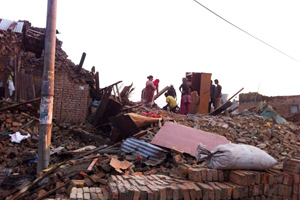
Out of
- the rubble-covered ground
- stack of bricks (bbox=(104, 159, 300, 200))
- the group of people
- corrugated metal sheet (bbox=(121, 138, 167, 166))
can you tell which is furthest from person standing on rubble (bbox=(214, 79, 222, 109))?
stack of bricks (bbox=(104, 159, 300, 200))

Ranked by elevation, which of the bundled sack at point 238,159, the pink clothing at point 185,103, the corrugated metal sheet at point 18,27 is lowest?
the bundled sack at point 238,159

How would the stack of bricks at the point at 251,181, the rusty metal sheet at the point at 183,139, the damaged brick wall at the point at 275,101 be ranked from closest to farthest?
the stack of bricks at the point at 251,181, the rusty metal sheet at the point at 183,139, the damaged brick wall at the point at 275,101

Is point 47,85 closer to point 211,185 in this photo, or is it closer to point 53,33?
point 53,33

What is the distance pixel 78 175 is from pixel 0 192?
6.06 feet

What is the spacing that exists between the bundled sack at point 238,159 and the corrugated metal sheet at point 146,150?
1445mm

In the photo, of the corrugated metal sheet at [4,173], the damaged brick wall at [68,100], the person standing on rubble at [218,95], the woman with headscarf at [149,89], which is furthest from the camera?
the person standing on rubble at [218,95]

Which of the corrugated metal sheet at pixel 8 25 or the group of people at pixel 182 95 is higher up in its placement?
the corrugated metal sheet at pixel 8 25

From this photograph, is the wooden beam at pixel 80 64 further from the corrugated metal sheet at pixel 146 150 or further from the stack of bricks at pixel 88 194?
the stack of bricks at pixel 88 194

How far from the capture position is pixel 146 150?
5562 mm

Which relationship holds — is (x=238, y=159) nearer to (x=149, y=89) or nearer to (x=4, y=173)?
(x=4, y=173)

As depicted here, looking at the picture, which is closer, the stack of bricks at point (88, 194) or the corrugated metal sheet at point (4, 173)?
the stack of bricks at point (88, 194)

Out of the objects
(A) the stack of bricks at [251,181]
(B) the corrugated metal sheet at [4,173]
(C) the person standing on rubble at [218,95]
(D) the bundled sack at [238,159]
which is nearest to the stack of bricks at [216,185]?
(A) the stack of bricks at [251,181]

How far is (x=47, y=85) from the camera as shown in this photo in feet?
16.4

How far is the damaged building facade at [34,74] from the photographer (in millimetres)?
9172
